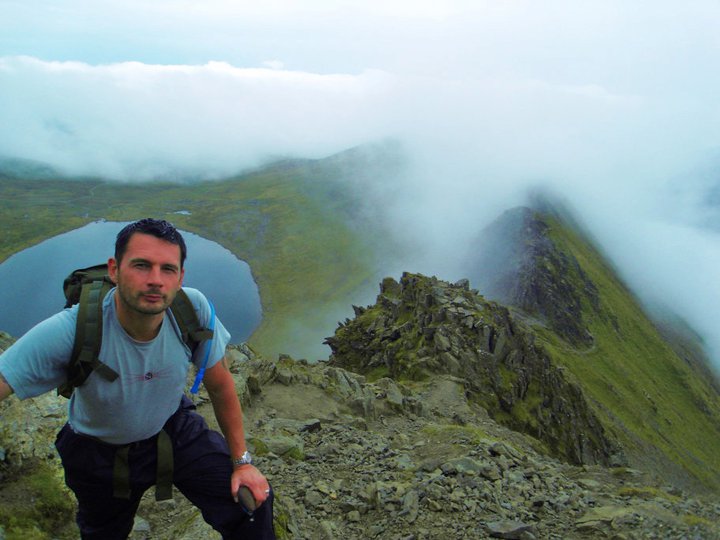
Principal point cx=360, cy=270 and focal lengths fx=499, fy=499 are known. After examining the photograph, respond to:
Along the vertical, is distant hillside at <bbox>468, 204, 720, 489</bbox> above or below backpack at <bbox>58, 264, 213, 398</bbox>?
below

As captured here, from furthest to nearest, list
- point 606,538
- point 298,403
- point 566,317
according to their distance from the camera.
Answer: point 566,317, point 298,403, point 606,538

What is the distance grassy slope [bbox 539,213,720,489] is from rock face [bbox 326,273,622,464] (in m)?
24.3

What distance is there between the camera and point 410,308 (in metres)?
85.1

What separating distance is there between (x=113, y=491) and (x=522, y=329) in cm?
8398

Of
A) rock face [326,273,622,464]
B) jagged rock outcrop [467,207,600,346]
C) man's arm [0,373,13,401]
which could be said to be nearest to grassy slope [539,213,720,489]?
jagged rock outcrop [467,207,600,346]

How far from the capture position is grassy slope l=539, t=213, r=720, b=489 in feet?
375

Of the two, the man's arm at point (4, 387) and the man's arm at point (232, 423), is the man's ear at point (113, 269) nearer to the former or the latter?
the man's arm at point (4, 387)

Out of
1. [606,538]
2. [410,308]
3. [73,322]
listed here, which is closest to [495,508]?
[606,538]

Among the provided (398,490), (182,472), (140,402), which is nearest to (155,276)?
(140,402)

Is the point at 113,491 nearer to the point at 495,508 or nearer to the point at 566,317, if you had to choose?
the point at 495,508

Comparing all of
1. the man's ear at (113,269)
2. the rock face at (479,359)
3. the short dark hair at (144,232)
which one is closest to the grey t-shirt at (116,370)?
the man's ear at (113,269)

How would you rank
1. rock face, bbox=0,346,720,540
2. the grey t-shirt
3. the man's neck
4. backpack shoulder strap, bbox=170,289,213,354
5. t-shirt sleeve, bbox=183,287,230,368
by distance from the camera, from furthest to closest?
1. rock face, bbox=0,346,720,540
2. t-shirt sleeve, bbox=183,287,230,368
3. backpack shoulder strap, bbox=170,289,213,354
4. the man's neck
5. the grey t-shirt

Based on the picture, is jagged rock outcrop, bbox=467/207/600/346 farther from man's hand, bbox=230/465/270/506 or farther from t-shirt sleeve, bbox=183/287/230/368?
t-shirt sleeve, bbox=183/287/230/368

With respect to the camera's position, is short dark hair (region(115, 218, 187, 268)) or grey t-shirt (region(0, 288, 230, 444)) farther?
short dark hair (region(115, 218, 187, 268))
